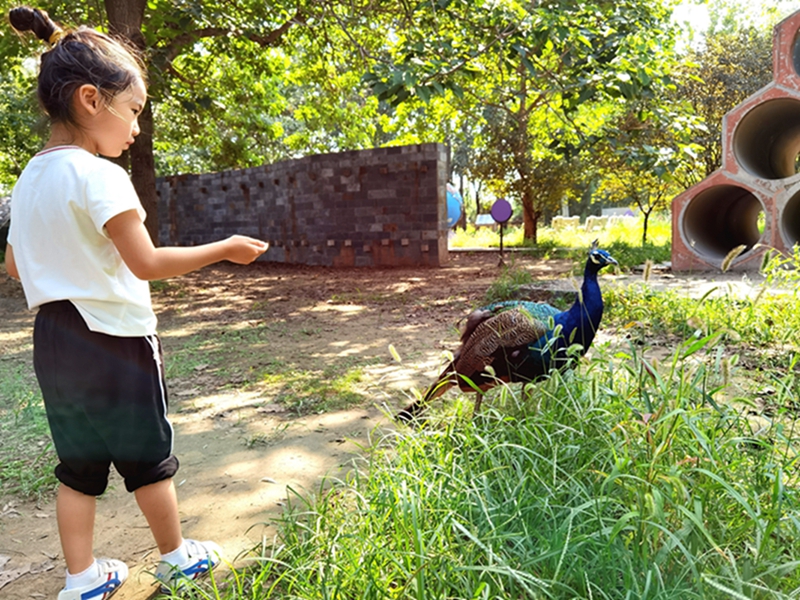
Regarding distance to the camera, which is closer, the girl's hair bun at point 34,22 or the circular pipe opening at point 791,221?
the girl's hair bun at point 34,22

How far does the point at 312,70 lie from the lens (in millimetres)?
11219

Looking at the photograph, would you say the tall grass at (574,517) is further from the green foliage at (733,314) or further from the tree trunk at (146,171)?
the tree trunk at (146,171)

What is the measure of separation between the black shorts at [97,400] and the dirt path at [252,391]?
0.37 meters

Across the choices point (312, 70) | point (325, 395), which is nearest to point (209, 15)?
point (312, 70)

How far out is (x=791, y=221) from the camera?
841cm

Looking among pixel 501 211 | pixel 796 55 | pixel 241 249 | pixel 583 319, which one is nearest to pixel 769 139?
pixel 796 55

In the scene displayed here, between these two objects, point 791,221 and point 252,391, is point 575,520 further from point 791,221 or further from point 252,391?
point 791,221

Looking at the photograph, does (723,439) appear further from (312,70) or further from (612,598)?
(312,70)

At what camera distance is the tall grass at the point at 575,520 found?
1.41 meters

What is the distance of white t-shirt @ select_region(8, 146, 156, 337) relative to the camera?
1.66 meters

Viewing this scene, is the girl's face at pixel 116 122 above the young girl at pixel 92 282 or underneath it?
above

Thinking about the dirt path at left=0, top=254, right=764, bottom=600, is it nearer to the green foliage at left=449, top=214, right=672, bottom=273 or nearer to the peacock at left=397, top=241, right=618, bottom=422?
the peacock at left=397, top=241, right=618, bottom=422

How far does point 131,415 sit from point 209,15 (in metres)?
7.06

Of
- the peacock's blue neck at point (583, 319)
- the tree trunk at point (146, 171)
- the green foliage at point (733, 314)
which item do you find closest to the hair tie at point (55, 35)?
the peacock's blue neck at point (583, 319)
